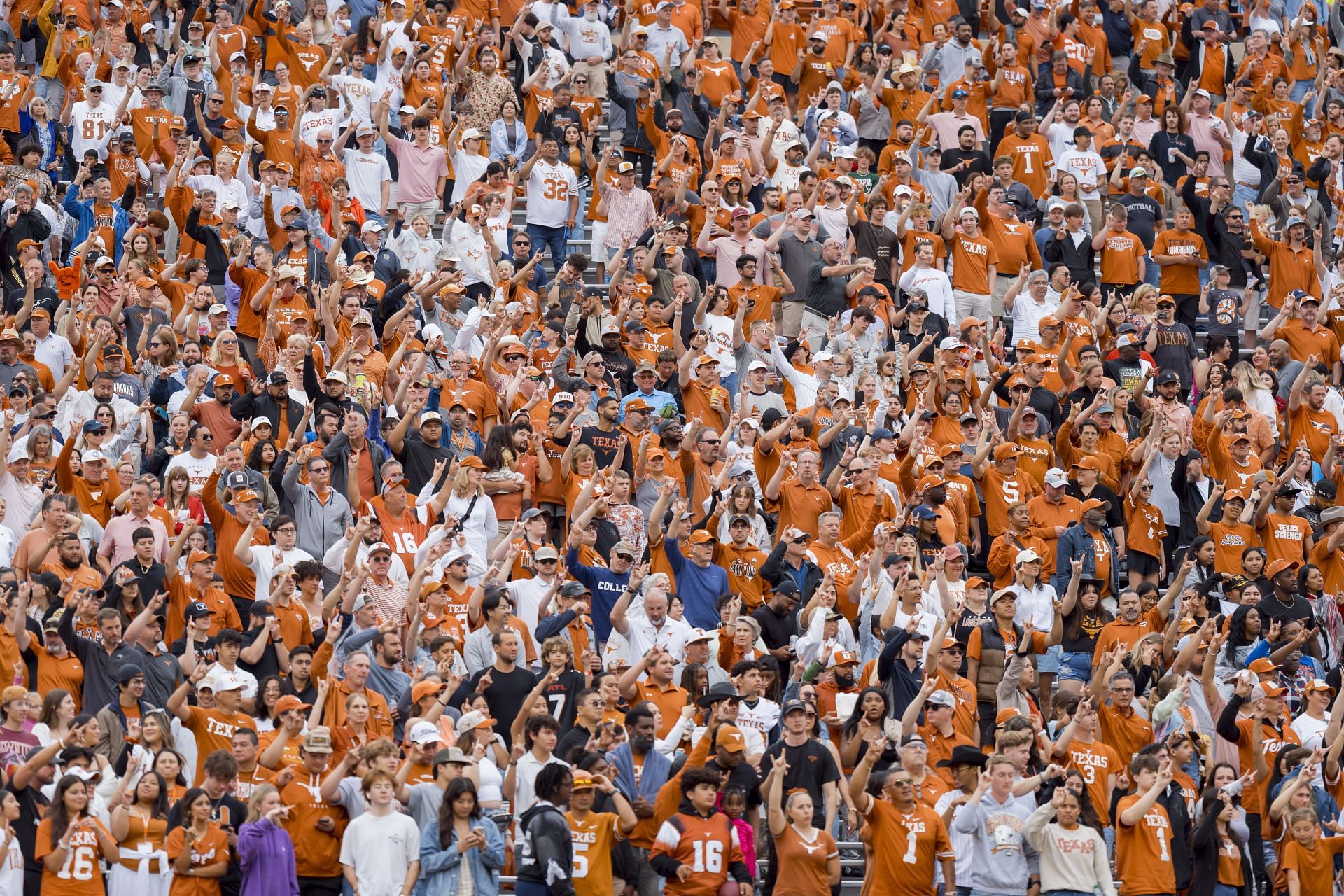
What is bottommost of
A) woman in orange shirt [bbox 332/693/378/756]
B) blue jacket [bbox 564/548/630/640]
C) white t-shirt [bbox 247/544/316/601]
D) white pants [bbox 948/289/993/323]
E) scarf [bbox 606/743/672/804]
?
scarf [bbox 606/743/672/804]

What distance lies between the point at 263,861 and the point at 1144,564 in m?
8.15

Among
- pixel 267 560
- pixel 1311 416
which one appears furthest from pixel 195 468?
pixel 1311 416

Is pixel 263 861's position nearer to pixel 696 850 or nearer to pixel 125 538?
Result: pixel 696 850

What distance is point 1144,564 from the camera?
58.4 ft

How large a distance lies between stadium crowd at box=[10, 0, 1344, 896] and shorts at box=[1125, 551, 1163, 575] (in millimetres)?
77

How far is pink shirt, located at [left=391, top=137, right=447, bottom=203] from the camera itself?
21312mm

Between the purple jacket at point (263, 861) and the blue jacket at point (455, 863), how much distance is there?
2.35 feet

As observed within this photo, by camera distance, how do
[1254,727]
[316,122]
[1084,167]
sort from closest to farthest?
[1254,727] < [316,122] < [1084,167]

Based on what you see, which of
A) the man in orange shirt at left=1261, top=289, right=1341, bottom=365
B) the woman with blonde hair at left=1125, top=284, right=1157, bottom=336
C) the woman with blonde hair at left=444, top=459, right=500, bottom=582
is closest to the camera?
the woman with blonde hair at left=444, top=459, right=500, bottom=582

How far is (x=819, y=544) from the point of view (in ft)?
54.5

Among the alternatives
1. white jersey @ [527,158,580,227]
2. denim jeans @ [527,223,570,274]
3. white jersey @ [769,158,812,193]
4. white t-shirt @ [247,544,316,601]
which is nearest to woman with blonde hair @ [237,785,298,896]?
white t-shirt @ [247,544,316,601]

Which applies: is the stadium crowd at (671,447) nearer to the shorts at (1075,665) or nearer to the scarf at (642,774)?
the scarf at (642,774)

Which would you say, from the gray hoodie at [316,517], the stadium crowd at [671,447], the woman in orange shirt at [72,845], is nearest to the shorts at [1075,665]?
the stadium crowd at [671,447]

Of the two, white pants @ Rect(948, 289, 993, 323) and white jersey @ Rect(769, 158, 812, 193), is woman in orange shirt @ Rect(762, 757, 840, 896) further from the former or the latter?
white jersey @ Rect(769, 158, 812, 193)
